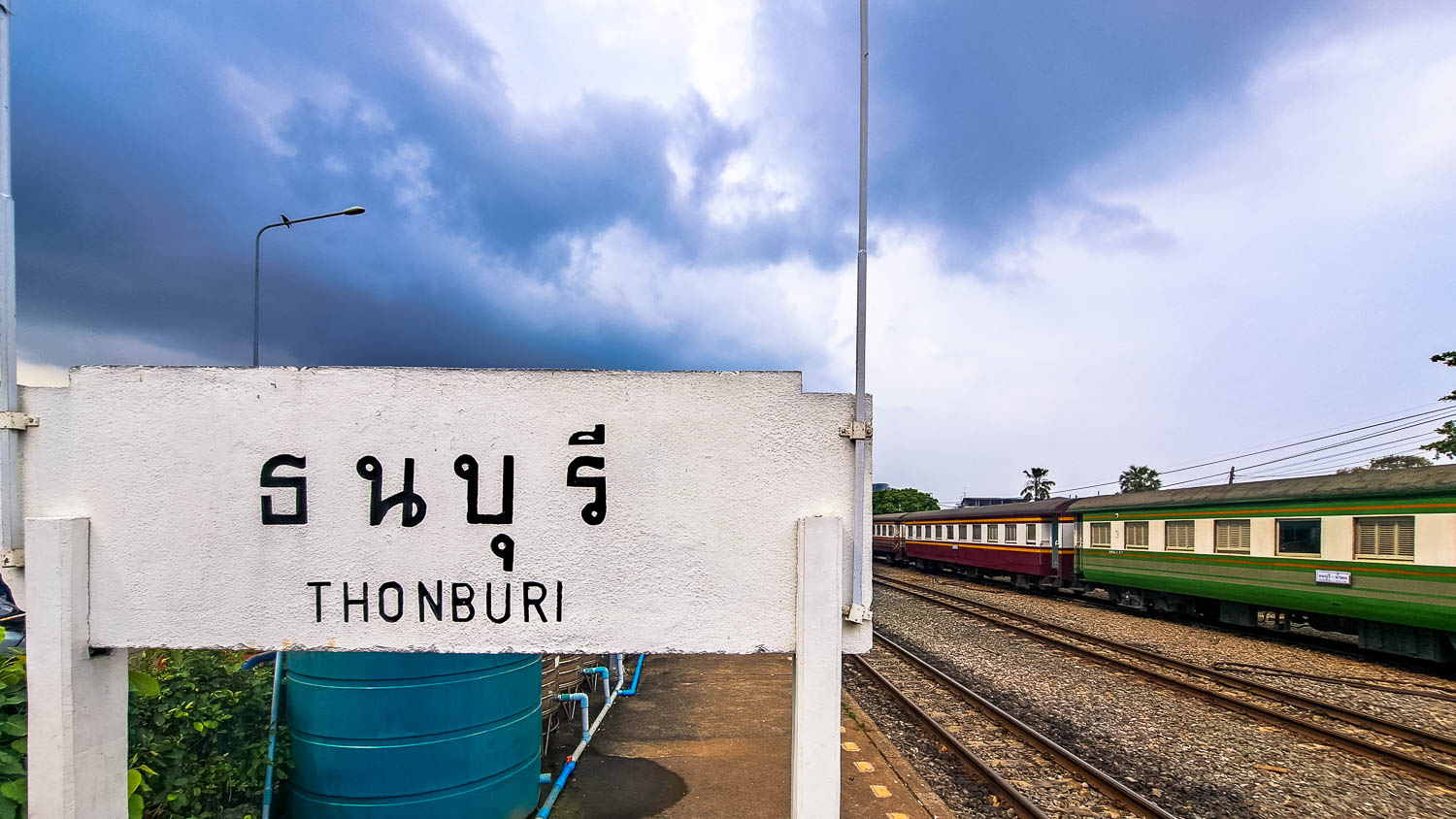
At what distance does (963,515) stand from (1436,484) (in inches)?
651

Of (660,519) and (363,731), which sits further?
(363,731)

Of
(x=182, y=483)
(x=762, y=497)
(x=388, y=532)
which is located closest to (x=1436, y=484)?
(x=762, y=497)

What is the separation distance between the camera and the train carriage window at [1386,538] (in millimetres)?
10789

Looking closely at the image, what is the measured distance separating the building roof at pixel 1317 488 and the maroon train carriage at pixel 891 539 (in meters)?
17.1

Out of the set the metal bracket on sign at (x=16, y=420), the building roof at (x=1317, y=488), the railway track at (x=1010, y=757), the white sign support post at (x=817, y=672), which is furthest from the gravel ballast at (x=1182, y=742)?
the metal bracket on sign at (x=16, y=420)

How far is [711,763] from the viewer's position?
21.0 feet

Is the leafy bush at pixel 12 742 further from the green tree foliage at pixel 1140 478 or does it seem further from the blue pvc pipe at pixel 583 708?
the green tree foliage at pixel 1140 478

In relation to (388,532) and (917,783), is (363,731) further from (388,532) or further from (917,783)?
(917,783)

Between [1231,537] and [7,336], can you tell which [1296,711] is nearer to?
[1231,537]

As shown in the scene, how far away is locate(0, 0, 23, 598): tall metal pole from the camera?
259 centimetres

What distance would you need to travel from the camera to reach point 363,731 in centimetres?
418

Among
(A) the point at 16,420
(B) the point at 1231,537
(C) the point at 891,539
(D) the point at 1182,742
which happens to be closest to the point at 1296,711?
(D) the point at 1182,742

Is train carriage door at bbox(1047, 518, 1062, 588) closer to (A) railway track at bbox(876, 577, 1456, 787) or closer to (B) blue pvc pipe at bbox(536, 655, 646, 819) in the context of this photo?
(A) railway track at bbox(876, 577, 1456, 787)

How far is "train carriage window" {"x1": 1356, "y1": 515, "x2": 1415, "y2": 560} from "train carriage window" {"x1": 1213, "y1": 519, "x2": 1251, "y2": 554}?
7.63ft
